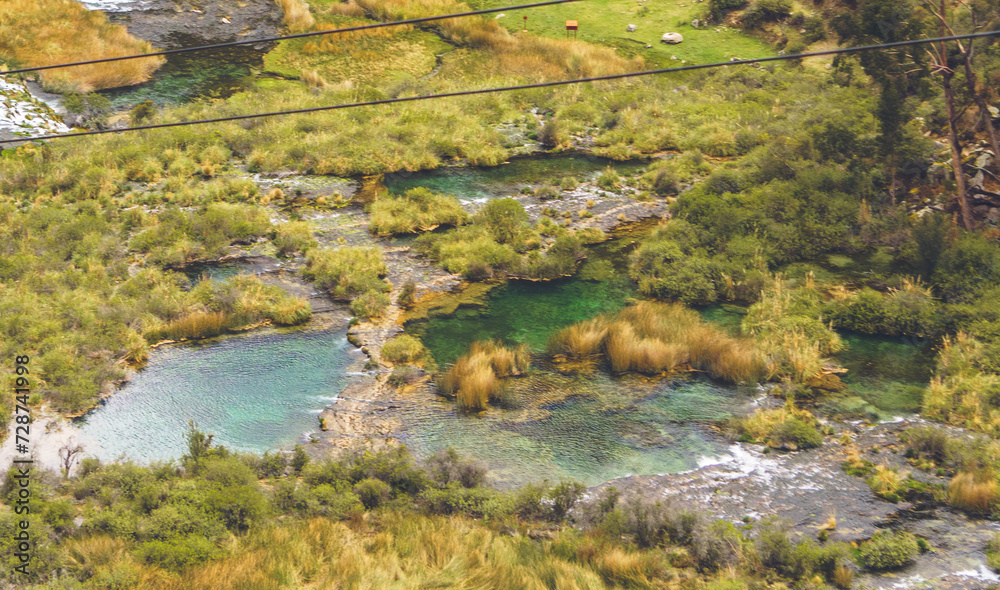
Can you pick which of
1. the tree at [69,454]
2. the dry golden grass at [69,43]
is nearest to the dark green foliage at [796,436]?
the tree at [69,454]

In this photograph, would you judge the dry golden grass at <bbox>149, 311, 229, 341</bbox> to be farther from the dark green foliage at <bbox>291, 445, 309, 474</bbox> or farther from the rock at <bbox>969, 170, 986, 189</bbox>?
the rock at <bbox>969, 170, 986, 189</bbox>

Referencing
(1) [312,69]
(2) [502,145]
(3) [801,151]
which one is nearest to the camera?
(3) [801,151]

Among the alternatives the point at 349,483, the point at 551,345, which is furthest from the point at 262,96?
the point at 349,483

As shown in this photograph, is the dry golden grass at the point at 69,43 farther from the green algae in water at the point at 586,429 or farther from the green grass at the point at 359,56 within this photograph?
the green algae in water at the point at 586,429

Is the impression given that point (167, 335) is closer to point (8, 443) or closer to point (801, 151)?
point (8, 443)

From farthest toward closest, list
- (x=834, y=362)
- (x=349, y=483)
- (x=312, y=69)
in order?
(x=312, y=69)
(x=834, y=362)
(x=349, y=483)
